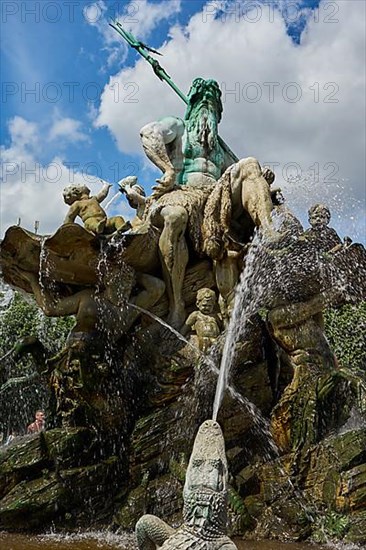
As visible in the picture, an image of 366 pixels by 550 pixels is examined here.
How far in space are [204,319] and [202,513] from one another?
388 cm

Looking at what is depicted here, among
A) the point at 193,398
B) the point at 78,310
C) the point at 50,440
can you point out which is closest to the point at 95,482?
the point at 50,440

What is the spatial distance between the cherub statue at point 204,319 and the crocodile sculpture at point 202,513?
3506 mm

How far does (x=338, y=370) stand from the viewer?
6.30m

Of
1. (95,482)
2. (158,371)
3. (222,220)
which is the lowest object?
(95,482)

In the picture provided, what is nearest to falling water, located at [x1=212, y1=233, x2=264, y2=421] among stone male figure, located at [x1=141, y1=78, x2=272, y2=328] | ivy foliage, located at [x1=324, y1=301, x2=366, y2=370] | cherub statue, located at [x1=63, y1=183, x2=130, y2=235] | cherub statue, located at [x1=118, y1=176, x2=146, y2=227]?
stone male figure, located at [x1=141, y1=78, x2=272, y2=328]

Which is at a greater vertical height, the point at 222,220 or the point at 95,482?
the point at 222,220

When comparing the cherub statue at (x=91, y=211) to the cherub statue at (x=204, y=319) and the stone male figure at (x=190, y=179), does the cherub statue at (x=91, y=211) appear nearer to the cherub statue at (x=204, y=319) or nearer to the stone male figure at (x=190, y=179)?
the stone male figure at (x=190, y=179)

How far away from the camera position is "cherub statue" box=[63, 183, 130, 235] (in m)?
6.89

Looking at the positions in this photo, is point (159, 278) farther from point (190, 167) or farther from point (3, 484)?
point (3, 484)

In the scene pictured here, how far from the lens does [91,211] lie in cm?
722

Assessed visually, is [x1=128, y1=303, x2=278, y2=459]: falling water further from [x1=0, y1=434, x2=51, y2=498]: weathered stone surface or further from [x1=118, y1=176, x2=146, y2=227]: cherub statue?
[x1=118, y1=176, x2=146, y2=227]: cherub statue

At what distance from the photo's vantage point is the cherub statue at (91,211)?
689 centimetres

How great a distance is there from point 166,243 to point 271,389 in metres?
1.94

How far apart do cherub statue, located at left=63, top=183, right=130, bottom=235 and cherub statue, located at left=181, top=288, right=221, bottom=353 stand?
1.13m
